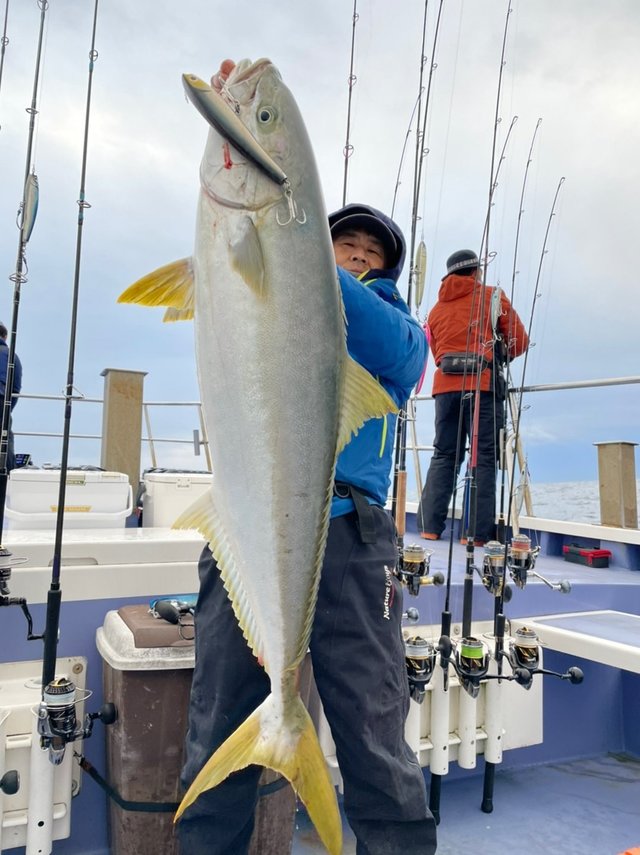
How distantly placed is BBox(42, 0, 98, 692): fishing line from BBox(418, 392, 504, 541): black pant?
2887 mm

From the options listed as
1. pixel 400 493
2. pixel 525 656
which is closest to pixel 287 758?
Result: pixel 525 656

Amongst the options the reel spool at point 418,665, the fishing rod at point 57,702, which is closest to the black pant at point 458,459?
the reel spool at point 418,665

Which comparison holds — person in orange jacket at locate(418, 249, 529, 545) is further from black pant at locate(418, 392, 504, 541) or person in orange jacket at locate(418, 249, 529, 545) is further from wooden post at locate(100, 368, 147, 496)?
wooden post at locate(100, 368, 147, 496)

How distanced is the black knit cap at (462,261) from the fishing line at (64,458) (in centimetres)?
A: 292

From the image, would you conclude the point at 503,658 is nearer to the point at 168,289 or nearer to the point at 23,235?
the point at 168,289

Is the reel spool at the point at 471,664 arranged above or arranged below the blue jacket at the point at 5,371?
below

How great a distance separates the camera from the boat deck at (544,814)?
2.68 meters

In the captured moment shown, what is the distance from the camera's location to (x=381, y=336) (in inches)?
67.1

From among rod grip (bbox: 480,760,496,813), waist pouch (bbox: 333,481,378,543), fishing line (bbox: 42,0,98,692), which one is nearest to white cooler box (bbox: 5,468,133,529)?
fishing line (bbox: 42,0,98,692)

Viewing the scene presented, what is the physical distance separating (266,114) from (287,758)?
57.2 inches

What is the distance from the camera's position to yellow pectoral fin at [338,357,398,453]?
1478mm

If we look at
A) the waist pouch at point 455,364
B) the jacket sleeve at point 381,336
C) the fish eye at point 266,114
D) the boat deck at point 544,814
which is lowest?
the boat deck at point 544,814

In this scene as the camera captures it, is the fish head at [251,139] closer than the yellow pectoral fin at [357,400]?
Yes

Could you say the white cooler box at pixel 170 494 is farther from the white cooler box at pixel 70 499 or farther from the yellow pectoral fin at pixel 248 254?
the yellow pectoral fin at pixel 248 254
